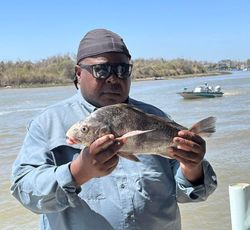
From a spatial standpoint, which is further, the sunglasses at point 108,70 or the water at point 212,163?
the water at point 212,163

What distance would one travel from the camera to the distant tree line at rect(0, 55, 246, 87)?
80.6 m

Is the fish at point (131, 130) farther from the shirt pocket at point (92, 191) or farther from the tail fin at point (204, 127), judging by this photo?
the shirt pocket at point (92, 191)

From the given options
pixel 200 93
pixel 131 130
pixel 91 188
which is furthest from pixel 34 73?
pixel 131 130

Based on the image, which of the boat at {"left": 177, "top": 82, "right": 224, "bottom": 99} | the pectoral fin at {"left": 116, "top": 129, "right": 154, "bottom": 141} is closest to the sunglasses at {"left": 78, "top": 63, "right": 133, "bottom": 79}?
the pectoral fin at {"left": 116, "top": 129, "right": 154, "bottom": 141}

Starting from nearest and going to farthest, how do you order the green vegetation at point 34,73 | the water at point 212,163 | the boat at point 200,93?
1. the water at point 212,163
2. the boat at point 200,93
3. the green vegetation at point 34,73

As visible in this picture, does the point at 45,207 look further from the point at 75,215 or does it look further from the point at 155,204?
the point at 155,204

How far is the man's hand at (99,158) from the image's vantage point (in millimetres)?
2217

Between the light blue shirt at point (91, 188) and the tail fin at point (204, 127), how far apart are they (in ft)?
0.96

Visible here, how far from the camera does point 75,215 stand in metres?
2.64

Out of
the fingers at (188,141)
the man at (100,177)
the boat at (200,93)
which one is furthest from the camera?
the boat at (200,93)

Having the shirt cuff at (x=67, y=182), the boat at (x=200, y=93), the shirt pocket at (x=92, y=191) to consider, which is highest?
the shirt cuff at (x=67, y=182)

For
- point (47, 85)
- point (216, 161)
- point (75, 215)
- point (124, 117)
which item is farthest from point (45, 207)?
point (47, 85)

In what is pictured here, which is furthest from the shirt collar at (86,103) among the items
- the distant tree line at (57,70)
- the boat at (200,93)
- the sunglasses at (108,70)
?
the distant tree line at (57,70)

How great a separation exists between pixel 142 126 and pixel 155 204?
0.54 metres
